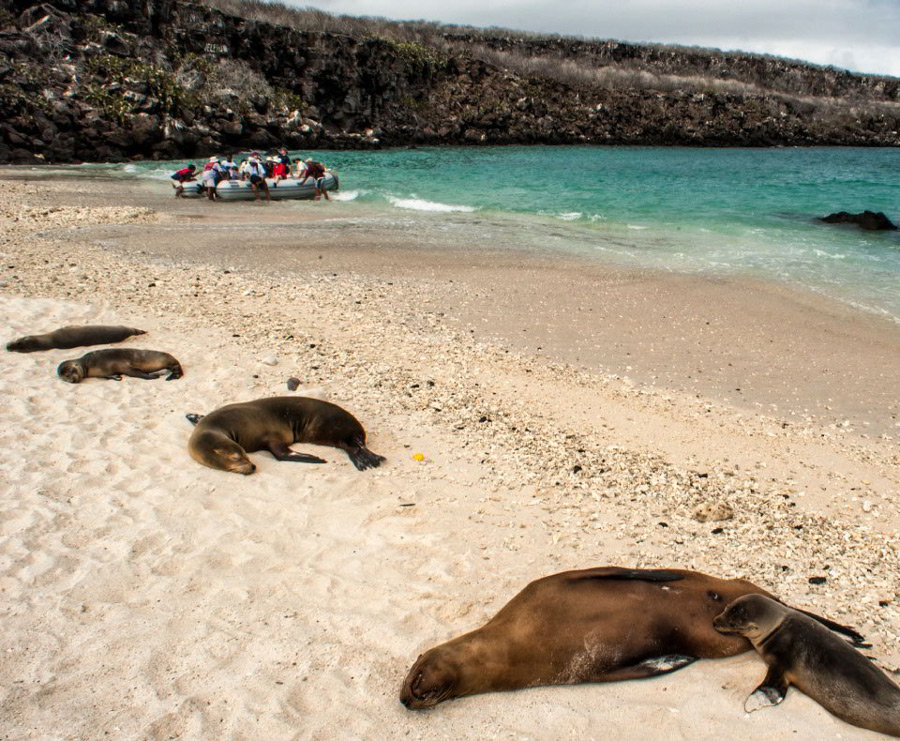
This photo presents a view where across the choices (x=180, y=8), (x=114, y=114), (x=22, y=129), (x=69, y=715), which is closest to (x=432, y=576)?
(x=69, y=715)

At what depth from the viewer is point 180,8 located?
45062 mm

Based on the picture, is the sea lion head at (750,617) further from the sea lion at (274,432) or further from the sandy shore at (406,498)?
the sea lion at (274,432)

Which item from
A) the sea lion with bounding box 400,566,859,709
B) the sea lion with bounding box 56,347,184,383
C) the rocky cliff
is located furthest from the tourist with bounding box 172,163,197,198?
the sea lion with bounding box 400,566,859,709

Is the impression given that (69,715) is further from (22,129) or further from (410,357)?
(22,129)

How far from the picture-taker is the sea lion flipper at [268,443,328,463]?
5090mm

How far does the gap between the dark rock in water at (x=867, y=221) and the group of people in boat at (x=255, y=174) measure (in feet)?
47.9

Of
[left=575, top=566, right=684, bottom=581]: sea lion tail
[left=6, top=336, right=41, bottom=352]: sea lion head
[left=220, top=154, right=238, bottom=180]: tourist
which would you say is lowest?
[left=6, top=336, right=41, bottom=352]: sea lion head

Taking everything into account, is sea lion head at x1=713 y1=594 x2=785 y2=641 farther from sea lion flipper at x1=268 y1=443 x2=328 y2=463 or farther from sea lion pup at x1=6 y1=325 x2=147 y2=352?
sea lion pup at x1=6 y1=325 x2=147 y2=352

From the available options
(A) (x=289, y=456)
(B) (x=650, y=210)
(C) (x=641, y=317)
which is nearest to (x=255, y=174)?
(B) (x=650, y=210)

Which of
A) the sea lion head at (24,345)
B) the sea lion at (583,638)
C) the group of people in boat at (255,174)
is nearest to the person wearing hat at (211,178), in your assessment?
the group of people in boat at (255,174)

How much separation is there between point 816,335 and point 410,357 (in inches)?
213

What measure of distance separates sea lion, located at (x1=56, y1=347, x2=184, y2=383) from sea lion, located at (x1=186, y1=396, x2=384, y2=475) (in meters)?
1.25

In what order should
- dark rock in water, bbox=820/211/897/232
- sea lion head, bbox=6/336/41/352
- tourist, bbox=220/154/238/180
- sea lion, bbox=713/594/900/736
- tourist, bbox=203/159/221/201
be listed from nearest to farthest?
1. sea lion, bbox=713/594/900/736
2. sea lion head, bbox=6/336/41/352
3. dark rock in water, bbox=820/211/897/232
4. tourist, bbox=203/159/221/201
5. tourist, bbox=220/154/238/180

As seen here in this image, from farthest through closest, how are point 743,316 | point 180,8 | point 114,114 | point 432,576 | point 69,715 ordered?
point 180,8, point 114,114, point 743,316, point 432,576, point 69,715
